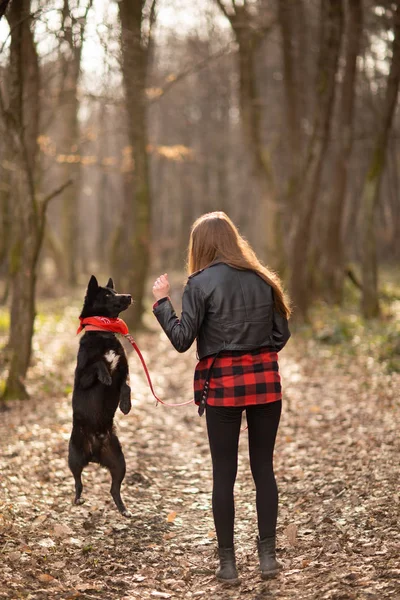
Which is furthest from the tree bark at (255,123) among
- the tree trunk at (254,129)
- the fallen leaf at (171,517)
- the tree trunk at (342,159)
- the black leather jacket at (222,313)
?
the black leather jacket at (222,313)

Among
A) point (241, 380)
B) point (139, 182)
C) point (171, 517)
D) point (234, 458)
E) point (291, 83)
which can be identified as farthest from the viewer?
point (291, 83)

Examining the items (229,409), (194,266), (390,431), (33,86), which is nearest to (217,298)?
(194,266)

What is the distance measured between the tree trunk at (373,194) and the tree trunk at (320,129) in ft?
4.05

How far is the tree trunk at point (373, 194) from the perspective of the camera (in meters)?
15.0

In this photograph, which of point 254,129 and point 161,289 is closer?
point 161,289

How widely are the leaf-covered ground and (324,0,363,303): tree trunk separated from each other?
938cm

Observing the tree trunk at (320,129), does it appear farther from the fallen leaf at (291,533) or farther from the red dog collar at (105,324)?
the red dog collar at (105,324)

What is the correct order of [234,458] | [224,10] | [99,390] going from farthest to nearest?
[224,10] < [99,390] < [234,458]

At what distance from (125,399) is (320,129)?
1138 cm

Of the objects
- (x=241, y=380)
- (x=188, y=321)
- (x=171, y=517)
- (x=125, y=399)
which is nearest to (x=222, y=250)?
(x=188, y=321)

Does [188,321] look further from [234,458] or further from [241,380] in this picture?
[234,458]

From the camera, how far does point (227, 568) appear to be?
455cm

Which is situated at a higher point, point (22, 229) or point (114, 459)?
point (22, 229)

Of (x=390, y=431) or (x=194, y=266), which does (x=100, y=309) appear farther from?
(x=390, y=431)
